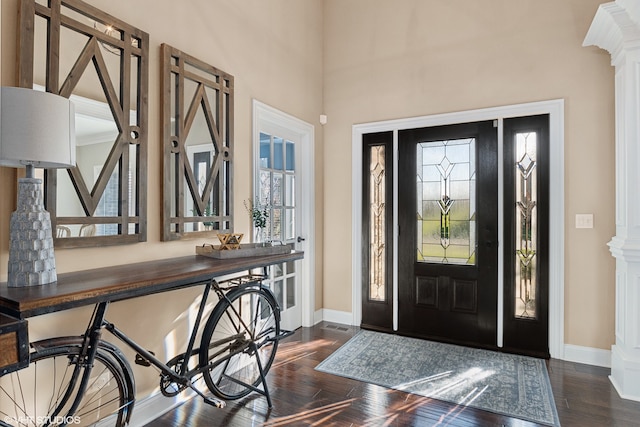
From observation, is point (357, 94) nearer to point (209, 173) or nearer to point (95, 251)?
point (209, 173)

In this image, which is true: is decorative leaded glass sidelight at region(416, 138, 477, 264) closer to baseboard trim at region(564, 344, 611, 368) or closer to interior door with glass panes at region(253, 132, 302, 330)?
baseboard trim at region(564, 344, 611, 368)

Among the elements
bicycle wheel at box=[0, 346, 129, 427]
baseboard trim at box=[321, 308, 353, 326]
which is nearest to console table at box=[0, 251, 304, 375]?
bicycle wheel at box=[0, 346, 129, 427]

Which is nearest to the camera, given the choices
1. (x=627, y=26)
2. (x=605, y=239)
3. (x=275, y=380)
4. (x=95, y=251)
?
(x=95, y=251)

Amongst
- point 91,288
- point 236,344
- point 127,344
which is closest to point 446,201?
point 236,344

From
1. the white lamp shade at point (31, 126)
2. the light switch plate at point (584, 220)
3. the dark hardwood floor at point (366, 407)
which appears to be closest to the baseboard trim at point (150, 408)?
the dark hardwood floor at point (366, 407)

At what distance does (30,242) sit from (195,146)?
1.25m

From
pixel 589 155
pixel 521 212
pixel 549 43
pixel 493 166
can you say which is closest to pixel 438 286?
pixel 521 212

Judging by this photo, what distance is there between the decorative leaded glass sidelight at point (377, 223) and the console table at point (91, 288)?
185 cm

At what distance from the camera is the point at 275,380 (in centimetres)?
271

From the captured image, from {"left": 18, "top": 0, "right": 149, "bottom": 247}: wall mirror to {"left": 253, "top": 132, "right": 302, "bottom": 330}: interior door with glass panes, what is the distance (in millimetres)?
1160

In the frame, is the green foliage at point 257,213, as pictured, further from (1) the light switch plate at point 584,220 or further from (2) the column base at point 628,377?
(2) the column base at point 628,377

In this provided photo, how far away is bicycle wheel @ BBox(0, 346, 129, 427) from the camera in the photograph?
158 centimetres

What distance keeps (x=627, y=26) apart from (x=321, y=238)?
10.1 feet

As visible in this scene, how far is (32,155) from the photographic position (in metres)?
1.35
